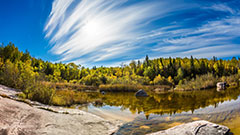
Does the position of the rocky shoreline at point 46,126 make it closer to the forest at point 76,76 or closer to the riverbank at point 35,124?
the riverbank at point 35,124

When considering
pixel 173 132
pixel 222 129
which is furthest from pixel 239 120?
pixel 173 132

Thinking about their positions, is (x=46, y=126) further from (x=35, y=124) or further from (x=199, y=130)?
(x=199, y=130)

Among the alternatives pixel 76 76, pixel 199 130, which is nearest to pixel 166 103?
pixel 199 130

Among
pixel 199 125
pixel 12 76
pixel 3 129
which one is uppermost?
pixel 12 76

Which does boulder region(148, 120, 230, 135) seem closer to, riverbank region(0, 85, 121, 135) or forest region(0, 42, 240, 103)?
riverbank region(0, 85, 121, 135)

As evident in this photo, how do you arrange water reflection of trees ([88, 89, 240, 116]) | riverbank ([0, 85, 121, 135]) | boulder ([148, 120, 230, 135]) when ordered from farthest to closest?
water reflection of trees ([88, 89, 240, 116]) → boulder ([148, 120, 230, 135]) → riverbank ([0, 85, 121, 135])

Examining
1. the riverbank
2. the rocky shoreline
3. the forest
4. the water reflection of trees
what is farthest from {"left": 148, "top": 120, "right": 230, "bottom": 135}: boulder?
the forest

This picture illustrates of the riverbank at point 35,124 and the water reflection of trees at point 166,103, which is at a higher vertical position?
the riverbank at point 35,124

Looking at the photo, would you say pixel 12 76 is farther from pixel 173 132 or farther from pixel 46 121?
pixel 173 132

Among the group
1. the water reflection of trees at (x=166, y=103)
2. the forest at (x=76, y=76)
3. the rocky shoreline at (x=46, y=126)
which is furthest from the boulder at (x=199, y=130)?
the forest at (x=76, y=76)

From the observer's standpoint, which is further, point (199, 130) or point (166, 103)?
point (166, 103)

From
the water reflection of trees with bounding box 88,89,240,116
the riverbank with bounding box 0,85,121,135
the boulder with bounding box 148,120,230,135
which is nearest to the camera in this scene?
the riverbank with bounding box 0,85,121,135

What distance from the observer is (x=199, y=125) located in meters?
4.34

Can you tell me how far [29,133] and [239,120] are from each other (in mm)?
7781
